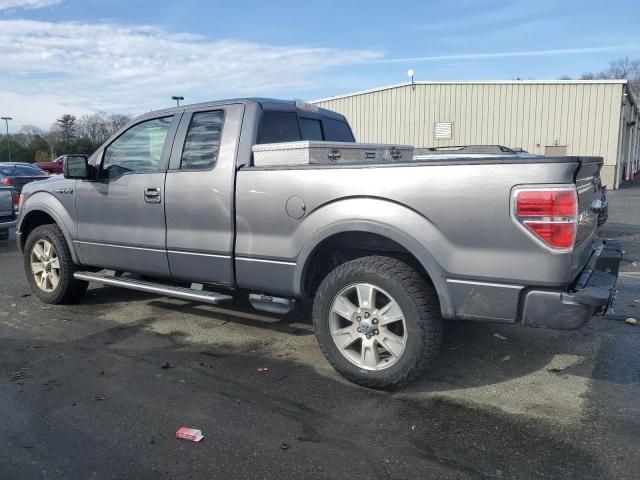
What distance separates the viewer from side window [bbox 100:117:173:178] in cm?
510

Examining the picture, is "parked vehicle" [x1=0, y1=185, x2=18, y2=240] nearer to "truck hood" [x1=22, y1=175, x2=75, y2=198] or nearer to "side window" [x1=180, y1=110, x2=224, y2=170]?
"truck hood" [x1=22, y1=175, x2=75, y2=198]

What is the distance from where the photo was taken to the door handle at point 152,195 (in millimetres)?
4883

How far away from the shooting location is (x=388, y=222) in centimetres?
360

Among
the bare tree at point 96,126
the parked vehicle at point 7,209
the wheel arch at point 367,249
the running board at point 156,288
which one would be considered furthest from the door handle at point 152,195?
the bare tree at point 96,126

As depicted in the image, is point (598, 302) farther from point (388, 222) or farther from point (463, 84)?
point (463, 84)

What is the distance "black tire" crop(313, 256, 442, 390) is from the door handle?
189cm

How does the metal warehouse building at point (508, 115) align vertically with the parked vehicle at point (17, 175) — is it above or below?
above

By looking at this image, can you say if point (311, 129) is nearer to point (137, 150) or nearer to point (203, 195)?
point (203, 195)

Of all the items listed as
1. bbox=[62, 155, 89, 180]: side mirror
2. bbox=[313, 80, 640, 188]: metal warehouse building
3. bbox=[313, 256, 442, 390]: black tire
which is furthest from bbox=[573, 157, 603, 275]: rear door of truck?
bbox=[313, 80, 640, 188]: metal warehouse building

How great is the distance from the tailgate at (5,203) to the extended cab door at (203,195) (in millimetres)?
7352

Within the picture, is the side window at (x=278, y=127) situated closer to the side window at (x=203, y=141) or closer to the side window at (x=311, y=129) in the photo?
the side window at (x=311, y=129)

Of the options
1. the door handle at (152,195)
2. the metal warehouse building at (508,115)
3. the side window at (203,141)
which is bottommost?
the door handle at (152,195)

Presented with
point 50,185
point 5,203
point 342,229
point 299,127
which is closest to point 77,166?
point 50,185

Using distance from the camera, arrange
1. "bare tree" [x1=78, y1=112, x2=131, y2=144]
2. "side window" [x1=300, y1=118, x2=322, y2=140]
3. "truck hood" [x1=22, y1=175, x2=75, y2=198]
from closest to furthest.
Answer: "side window" [x1=300, y1=118, x2=322, y2=140] < "truck hood" [x1=22, y1=175, x2=75, y2=198] < "bare tree" [x1=78, y1=112, x2=131, y2=144]
